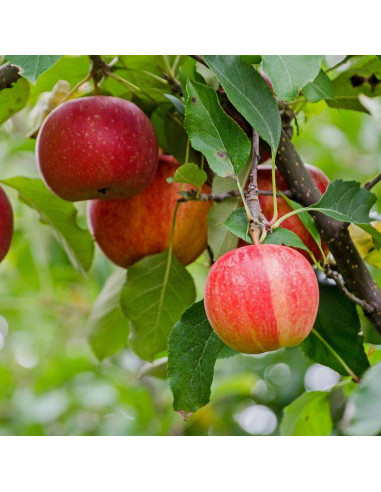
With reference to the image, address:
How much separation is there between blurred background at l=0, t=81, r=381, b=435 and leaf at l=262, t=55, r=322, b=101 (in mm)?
1168

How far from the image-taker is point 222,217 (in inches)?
40.4

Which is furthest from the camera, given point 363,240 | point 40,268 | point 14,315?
point 14,315

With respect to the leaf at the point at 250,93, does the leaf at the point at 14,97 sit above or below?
below

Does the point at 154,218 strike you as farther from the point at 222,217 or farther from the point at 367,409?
the point at 367,409

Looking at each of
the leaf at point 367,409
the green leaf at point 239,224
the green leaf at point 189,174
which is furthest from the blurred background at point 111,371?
the leaf at point 367,409

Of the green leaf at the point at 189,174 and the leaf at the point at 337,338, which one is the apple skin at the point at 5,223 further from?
the leaf at the point at 337,338

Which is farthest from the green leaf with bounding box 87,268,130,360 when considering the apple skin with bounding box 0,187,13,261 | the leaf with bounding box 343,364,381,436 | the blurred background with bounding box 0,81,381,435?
the leaf with bounding box 343,364,381,436

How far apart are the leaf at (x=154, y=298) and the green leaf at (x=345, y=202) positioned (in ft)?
1.13

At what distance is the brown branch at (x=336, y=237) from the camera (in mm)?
999

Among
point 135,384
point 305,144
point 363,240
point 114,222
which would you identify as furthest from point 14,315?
point 363,240

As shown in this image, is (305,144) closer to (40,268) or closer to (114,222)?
(40,268)

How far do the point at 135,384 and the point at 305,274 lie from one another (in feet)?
6.83
